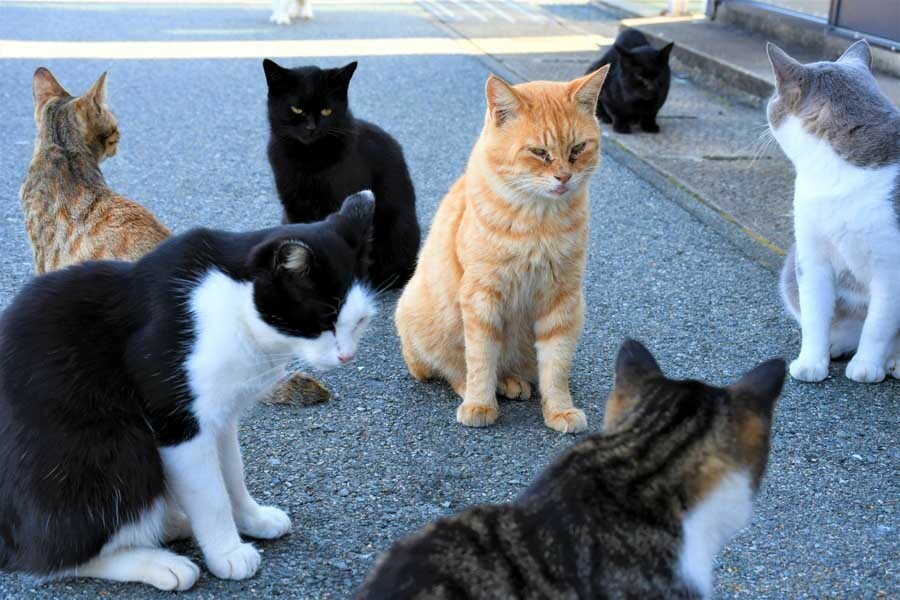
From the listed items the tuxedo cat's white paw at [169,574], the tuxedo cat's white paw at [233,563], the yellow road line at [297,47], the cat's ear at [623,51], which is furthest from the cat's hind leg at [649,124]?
the tuxedo cat's white paw at [169,574]

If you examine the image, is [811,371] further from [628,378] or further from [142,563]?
[142,563]

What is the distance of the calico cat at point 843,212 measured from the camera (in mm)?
3846

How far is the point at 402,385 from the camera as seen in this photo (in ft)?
13.5

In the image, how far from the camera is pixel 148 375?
2.62 metres

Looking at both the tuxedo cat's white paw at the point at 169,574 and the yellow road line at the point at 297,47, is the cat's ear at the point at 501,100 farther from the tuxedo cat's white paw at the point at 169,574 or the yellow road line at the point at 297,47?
the yellow road line at the point at 297,47

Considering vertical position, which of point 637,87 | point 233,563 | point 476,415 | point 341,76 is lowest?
point 476,415

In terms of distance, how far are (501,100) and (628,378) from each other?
5.23ft

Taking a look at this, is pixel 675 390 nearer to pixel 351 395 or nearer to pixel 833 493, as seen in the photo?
pixel 833 493

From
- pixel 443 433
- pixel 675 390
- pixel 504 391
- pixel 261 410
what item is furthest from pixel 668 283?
pixel 675 390

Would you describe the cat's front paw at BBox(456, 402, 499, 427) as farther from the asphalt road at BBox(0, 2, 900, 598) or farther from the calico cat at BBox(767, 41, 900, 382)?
the calico cat at BBox(767, 41, 900, 382)

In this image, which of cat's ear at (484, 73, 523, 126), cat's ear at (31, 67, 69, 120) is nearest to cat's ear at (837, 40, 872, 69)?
cat's ear at (484, 73, 523, 126)

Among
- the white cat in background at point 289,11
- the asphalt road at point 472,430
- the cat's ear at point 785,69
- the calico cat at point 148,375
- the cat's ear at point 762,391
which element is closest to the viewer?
the cat's ear at point 762,391

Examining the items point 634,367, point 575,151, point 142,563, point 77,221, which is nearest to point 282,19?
point 77,221

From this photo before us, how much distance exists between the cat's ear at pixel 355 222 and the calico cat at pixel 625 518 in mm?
863
